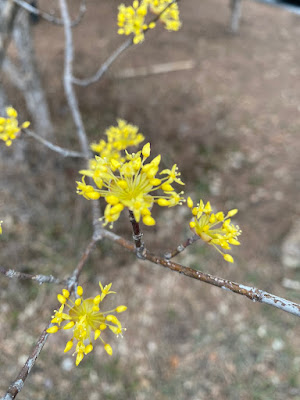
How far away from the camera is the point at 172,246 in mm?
4293

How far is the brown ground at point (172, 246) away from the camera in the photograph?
351 cm

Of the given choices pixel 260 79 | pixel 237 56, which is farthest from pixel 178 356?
pixel 237 56

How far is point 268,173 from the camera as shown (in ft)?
16.5

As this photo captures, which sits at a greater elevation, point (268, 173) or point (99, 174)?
point (99, 174)

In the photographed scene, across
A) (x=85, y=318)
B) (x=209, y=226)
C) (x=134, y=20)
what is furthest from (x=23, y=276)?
(x=134, y=20)

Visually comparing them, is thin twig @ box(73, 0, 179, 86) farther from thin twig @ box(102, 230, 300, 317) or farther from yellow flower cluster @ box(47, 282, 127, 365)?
yellow flower cluster @ box(47, 282, 127, 365)

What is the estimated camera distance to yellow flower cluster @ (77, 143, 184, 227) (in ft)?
3.10

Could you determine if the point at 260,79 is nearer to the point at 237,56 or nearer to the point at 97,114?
the point at 237,56

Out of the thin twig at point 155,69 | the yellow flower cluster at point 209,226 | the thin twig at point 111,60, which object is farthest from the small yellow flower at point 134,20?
the thin twig at point 155,69

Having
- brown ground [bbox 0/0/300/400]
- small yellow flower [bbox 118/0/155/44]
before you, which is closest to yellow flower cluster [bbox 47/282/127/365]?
small yellow flower [bbox 118/0/155/44]

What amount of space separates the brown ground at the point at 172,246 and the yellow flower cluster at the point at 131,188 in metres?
3.12

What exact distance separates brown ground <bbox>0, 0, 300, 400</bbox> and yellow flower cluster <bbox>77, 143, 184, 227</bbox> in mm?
3120

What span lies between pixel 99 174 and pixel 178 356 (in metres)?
3.26

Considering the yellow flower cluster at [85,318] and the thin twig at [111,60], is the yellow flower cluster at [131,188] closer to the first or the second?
the yellow flower cluster at [85,318]
